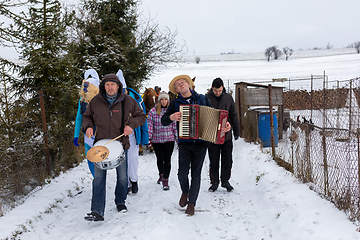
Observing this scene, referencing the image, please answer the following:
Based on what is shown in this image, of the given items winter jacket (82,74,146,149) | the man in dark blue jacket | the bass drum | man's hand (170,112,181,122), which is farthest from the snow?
man's hand (170,112,181,122)

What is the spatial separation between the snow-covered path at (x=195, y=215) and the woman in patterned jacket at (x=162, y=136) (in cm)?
44

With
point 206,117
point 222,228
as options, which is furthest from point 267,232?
point 206,117

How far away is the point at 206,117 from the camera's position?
163 inches

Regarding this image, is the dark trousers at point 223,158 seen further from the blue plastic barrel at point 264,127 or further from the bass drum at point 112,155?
the blue plastic barrel at point 264,127

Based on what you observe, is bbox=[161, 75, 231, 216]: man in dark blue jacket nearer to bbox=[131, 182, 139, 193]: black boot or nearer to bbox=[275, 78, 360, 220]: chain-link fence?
bbox=[131, 182, 139, 193]: black boot

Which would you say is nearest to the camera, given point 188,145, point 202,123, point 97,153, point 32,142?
point 97,153

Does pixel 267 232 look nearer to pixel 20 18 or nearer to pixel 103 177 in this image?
pixel 103 177

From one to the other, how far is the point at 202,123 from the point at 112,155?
1389 millimetres

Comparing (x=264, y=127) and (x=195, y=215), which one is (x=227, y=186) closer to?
(x=195, y=215)

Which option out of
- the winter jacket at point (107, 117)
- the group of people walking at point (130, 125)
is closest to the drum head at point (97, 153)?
the group of people walking at point (130, 125)

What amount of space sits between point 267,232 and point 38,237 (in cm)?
316

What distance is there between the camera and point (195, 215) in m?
4.34

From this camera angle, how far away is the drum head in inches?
143

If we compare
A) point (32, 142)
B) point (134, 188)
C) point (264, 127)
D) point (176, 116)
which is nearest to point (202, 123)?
point (176, 116)
